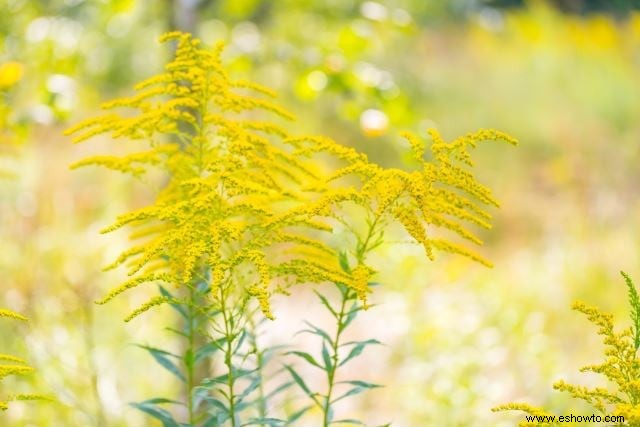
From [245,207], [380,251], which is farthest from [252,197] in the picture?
[380,251]

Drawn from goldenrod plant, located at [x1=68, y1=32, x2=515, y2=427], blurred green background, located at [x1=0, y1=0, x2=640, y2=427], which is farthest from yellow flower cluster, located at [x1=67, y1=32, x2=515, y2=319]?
blurred green background, located at [x1=0, y1=0, x2=640, y2=427]

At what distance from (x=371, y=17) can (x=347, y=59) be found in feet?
0.66

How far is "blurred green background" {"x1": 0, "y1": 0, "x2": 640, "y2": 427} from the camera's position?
3.49m

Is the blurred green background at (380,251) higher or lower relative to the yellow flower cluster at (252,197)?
higher

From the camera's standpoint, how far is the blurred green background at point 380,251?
3.49m

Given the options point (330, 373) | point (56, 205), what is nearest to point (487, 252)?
point (56, 205)

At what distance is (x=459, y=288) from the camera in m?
5.58

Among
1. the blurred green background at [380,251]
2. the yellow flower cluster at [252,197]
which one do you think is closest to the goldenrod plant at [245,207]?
the yellow flower cluster at [252,197]

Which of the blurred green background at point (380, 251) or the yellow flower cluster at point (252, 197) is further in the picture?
the blurred green background at point (380, 251)

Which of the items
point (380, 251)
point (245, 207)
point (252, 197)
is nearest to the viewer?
point (245, 207)

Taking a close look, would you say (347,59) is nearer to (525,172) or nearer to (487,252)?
(487,252)

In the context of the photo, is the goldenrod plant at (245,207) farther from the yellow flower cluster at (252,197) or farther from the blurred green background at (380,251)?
the blurred green background at (380,251)

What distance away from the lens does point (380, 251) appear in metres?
4.39

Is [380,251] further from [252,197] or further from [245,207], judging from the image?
[245,207]
